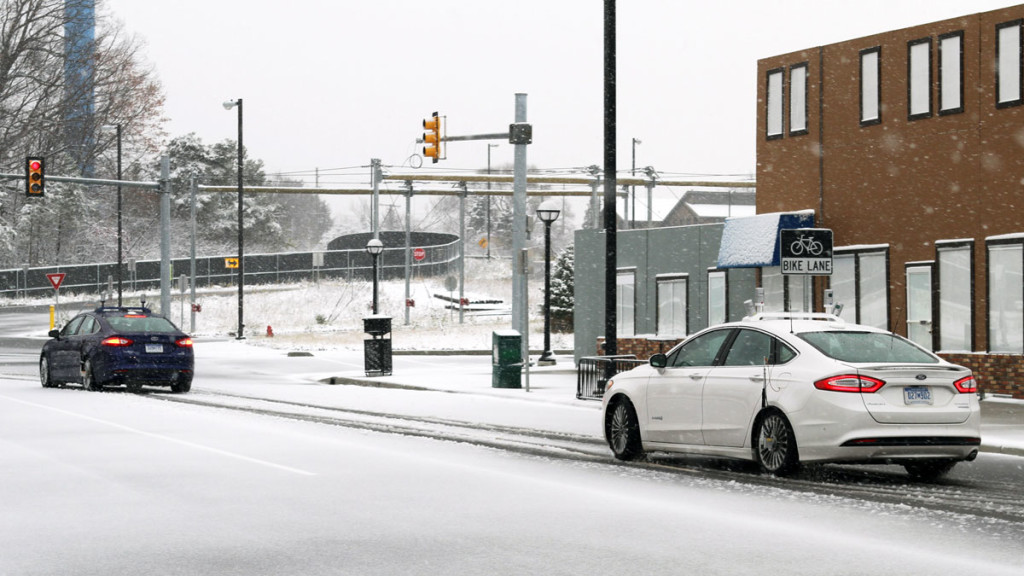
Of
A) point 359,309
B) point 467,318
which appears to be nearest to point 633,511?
point 467,318

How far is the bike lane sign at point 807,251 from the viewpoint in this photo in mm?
19667

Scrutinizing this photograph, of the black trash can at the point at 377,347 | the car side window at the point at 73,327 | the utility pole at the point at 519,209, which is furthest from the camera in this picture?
Result: the black trash can at the point at 377,347

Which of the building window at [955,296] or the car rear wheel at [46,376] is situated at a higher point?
the building window at [955,296]

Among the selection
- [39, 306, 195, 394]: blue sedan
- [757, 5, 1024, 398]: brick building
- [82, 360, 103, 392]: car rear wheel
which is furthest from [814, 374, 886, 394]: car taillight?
[82, 360, 103, 392]: car rear wheel

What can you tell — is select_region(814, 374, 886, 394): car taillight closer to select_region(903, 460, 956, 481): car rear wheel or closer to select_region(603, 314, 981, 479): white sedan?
select_region(603, 314, 981, 479): white sedan

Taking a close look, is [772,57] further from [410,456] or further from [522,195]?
[410,456]

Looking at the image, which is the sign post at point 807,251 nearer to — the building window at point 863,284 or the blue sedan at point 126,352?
the building window at point 863,284

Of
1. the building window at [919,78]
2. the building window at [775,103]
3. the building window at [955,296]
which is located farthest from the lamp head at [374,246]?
the building window at [955,296]

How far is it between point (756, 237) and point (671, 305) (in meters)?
5.35

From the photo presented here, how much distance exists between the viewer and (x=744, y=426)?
43.2ft

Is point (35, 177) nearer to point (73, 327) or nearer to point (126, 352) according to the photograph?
point (73, 327)

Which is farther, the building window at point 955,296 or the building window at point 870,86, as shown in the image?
the building window at point 870,86

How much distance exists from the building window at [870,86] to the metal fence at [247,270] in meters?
53.1

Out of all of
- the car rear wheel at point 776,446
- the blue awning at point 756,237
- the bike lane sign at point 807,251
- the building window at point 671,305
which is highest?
the blue awning at point 756,237
